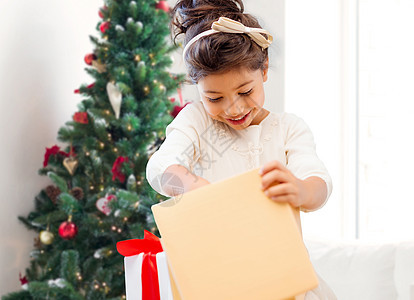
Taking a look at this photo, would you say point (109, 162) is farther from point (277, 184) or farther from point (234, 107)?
point (277, 184)

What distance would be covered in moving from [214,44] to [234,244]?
0.39 metres

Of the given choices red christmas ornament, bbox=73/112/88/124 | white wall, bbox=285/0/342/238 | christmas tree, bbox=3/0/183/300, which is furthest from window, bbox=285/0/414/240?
red christmas ornament, bbox=73/112/88/124

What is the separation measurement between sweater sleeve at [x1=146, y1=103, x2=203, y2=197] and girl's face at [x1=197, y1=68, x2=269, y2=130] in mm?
56

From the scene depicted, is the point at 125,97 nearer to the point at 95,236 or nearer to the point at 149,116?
the point at 149,116

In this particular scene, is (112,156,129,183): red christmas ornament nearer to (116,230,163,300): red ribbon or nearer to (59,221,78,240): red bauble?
(59,221,78,240): red bauble

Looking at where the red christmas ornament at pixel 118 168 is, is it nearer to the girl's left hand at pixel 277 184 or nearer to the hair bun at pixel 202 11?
the hair bun at pixel 202 11

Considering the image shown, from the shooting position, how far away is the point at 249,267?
778 millimetres

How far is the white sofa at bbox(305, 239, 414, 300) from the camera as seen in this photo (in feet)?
5.41

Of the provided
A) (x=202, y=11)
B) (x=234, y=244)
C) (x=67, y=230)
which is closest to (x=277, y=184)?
(x=234, y=244)

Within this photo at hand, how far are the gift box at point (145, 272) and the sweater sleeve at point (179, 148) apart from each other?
0.55ft

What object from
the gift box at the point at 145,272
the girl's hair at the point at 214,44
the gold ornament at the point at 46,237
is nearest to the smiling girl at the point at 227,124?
the girl's hair at the point at 214,44

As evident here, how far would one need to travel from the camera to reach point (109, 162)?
7.48ft

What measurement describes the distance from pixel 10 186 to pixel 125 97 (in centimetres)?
66

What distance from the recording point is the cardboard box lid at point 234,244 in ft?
2.52
